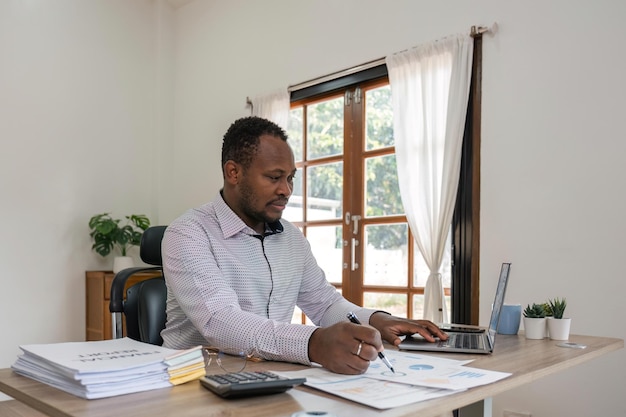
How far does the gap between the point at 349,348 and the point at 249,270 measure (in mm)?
644

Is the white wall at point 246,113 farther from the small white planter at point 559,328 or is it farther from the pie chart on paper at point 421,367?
the pie chart on paper at point 421,367

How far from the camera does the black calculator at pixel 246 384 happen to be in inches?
38.3

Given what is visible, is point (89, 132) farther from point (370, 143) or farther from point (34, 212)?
point (370, 143)

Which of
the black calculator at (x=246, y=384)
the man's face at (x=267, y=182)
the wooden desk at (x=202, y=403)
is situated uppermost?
the man's face at (x=267, y=182)

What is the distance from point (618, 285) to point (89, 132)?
13.0 ft

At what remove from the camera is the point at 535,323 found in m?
1.81

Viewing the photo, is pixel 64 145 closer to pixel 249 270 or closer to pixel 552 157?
pixel 249 270

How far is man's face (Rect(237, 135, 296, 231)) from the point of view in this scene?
180 centimetres

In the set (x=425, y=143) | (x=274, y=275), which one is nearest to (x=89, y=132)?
(x=425, y=143)

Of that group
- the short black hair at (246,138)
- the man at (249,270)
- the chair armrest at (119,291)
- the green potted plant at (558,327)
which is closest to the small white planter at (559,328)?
the green potted plant at (558,327)

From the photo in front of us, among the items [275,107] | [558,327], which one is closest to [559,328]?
[558,327]

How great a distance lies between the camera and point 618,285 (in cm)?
265

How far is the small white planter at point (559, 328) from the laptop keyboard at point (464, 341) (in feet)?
0.77

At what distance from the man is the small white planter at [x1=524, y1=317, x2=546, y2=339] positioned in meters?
0.36
